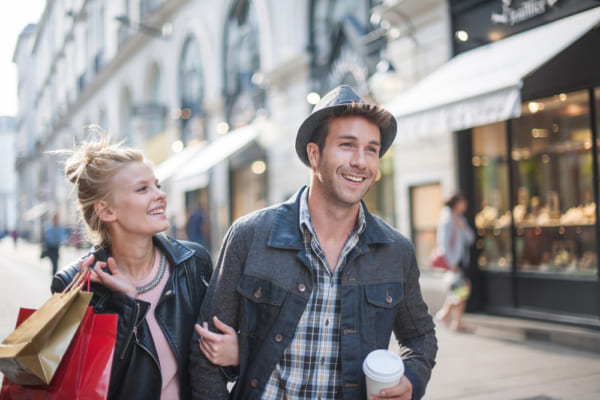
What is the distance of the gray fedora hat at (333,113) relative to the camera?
210cm

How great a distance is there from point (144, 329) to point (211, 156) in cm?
1355

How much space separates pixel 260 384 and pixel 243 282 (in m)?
0.36

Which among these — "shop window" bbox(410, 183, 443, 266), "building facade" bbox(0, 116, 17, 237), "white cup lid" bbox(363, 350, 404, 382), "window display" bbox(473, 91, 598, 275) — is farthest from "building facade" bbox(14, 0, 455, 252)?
"building facade" bbox(0, 116, 17, 237)

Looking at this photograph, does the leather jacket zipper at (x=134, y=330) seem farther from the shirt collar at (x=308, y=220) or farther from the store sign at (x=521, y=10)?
the store sign at (x=521, y=10)

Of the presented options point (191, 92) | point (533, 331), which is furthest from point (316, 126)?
point (191, 92)

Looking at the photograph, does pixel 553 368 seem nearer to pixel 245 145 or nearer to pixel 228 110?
pixel 245 145

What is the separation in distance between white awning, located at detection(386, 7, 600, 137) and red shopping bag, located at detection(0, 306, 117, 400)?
498cm

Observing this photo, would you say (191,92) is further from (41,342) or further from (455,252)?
(41,342)

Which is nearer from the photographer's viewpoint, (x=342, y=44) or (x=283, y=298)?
(x=283, y=298)

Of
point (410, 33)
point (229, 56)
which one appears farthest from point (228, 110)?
point (410, 33)

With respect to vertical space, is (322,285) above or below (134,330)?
above

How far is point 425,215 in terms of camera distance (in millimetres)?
9062

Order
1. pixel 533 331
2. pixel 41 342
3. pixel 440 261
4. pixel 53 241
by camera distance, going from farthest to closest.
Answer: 1. pixel 53 241
2. pixel 440 261
3. pixel 533 331
4. pixel 41 342

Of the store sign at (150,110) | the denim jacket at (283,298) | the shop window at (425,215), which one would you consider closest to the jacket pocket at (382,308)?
the denim jacket at (283,298)
